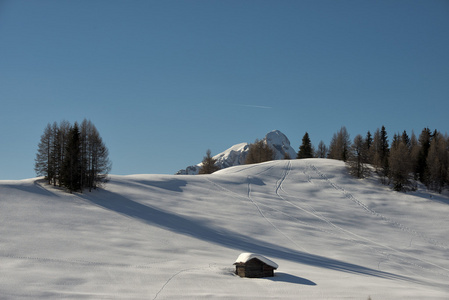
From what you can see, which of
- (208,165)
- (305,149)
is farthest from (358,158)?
(208,165)

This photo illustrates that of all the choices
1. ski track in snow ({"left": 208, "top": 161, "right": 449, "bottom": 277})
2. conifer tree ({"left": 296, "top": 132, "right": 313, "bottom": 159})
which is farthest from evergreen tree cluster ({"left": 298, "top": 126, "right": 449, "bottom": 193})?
conifer tree ({"left": 296, "top": 132, "right": 313, "bottom": 159})

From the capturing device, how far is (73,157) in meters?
53.1

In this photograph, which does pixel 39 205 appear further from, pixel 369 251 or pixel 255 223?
pixel 369 251

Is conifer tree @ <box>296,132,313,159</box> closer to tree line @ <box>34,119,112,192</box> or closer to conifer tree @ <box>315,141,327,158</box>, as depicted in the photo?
conifer tree @ <box>315,141,327,158</box>

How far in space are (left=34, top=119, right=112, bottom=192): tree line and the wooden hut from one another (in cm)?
3007

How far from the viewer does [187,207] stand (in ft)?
170

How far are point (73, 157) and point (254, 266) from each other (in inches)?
1294

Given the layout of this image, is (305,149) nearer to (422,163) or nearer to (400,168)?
(422,163)

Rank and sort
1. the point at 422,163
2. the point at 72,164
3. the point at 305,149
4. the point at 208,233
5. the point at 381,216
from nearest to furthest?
1. the point at 208,233
2. the point at 72,164
3. the point at 381,216
4. the point at 422,163
5. the point at 305,149

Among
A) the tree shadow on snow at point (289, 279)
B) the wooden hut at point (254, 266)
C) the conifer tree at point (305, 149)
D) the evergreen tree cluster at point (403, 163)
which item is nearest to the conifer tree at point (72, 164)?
the wooden hut at point (254, 266)

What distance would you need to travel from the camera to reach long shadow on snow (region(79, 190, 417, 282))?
36.1m

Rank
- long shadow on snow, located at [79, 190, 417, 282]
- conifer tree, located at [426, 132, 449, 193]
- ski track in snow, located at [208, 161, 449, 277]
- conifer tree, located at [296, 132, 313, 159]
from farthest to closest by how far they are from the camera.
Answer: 1. conifer tree, located at [296, 132, 313, 159]
2. conifer tree, located at [426, 132, 449, 193]
3. ski track in snow, located at [208, 161, 449, 277]
4. long shadow on snow, located at [79, 190, 417, 282]

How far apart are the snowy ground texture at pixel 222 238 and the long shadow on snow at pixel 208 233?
0.69 ft

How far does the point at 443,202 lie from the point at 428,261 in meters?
22.9
